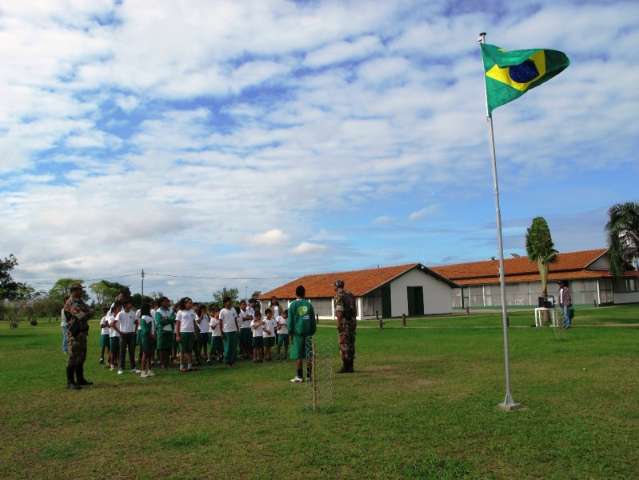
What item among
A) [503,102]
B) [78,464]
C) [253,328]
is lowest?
[78,464]

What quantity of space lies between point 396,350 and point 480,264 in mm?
45961

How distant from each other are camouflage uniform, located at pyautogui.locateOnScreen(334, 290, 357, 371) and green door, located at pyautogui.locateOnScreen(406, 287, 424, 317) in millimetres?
34636

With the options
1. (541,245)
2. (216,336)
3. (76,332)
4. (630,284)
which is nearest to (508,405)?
(76,332)

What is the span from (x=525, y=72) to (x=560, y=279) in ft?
149

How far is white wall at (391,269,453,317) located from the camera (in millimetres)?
45469

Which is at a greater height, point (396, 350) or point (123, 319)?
point (123, 319)

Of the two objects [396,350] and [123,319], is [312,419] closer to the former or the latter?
[123,319]

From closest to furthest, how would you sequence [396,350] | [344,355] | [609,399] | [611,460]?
[611,460], [609,399], [344,355], [396,350]

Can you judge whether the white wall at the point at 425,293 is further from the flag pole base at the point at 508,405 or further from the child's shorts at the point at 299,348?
the flag pole base at the point at 508,405

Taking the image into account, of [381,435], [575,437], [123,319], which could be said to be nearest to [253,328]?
[123,319]

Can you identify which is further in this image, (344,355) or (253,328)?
(253,328)

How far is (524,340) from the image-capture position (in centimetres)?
1786

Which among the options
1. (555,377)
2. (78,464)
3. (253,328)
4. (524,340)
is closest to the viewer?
(78,464)

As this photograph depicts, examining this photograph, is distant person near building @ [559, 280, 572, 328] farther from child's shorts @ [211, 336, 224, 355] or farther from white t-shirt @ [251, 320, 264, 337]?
child's shorts @ [211, 336, 224, 355]
